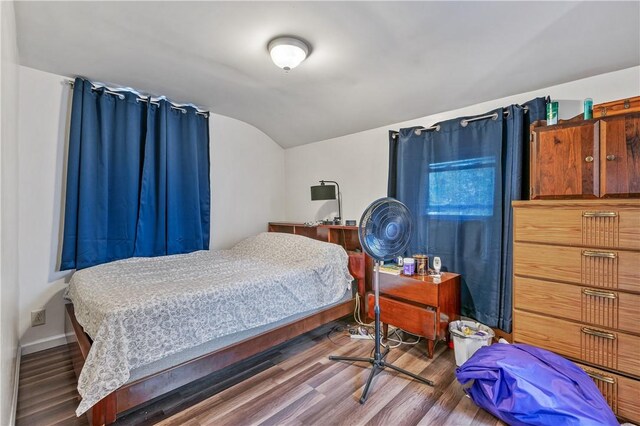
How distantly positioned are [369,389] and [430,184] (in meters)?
1.88

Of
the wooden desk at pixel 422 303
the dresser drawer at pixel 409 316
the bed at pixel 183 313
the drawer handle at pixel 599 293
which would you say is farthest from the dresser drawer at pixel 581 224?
the bed at pixel 183 313

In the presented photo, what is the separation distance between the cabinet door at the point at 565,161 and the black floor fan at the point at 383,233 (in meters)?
0.89

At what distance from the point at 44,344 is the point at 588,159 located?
13.9 ft

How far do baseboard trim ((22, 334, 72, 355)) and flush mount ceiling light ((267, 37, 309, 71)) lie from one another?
2.91 m

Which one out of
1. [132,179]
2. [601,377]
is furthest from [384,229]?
[132,179]

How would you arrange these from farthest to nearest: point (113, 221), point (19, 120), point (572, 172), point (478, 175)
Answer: point (113, 221), point (478, 175), point (19, 120), point (572, 172)

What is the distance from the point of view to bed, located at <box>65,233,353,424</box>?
146 centimetres

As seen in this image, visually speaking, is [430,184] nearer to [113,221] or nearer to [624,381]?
[624,381]

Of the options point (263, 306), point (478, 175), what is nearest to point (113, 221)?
point (263, 306)

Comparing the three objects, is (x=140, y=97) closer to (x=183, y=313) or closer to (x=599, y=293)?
(x=183, y=313)

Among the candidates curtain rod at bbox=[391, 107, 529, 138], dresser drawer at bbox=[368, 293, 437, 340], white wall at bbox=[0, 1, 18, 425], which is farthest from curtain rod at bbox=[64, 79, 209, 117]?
dresser drawer at bbox=[368, 293, 437, 340]

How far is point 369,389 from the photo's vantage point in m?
1.89

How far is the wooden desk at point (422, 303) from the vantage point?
224 cm

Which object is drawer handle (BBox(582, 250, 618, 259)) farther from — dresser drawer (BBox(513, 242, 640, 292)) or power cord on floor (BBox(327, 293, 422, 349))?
power cord on floor (BBox(327, 293, 422, 349))
